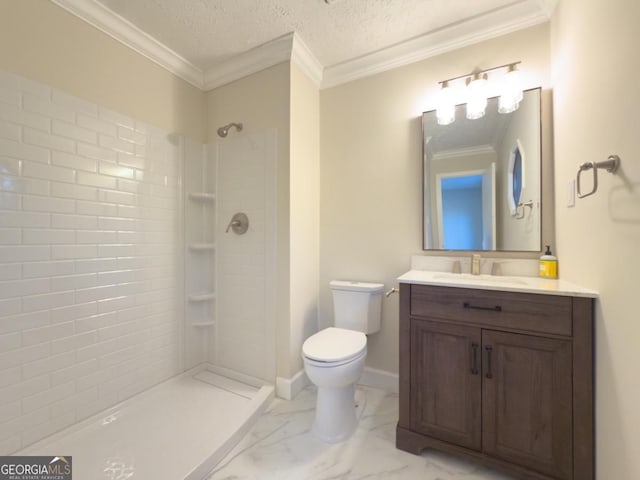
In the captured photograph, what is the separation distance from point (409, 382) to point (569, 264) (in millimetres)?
974

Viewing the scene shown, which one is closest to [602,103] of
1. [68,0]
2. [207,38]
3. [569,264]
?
[569,264]

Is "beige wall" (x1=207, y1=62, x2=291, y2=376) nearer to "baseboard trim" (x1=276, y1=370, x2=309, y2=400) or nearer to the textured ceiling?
"baseboard trim" (x1=276, y1=370, x2=309, y2=400)

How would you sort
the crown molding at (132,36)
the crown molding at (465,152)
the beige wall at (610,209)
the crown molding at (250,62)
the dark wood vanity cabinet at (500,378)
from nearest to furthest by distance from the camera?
the beige wall at (610,209)
the dark wood vanity cabinet at (500,378)
the crown molding at (132,36)
the crown molding at (465,152)
the crown molding at (250,62)

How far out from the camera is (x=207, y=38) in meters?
1.81

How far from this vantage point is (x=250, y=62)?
199 centimetres

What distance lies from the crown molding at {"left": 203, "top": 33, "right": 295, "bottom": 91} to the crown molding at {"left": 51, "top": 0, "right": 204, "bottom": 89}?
0.39 feet

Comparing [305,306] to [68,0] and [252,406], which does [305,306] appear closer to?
[252,406]

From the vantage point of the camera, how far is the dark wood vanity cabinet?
109cm

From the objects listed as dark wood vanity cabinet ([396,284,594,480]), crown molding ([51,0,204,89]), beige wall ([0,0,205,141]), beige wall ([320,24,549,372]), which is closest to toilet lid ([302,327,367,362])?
dark wood vanity cabinet ([396,284,594,480])

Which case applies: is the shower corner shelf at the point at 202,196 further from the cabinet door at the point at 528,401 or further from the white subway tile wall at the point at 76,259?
the cabinet door at the point at 528,401

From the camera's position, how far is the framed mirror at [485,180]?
1566 mm
